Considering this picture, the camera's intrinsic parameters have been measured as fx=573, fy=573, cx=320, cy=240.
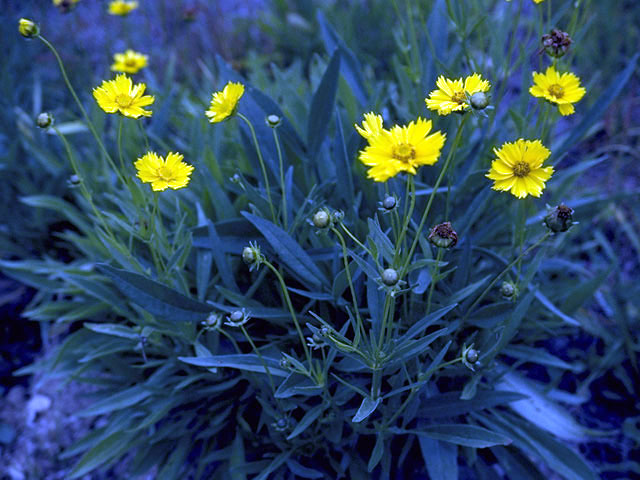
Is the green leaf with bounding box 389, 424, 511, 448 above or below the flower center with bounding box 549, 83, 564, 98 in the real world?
below

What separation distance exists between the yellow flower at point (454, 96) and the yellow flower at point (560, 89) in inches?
7.7

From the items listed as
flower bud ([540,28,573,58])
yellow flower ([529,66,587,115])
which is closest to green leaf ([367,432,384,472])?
yellow flower ([529,66,587,115])

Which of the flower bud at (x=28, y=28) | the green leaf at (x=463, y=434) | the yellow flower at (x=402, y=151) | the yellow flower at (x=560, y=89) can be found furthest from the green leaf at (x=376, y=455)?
the flower bud at (x=28, y=28)

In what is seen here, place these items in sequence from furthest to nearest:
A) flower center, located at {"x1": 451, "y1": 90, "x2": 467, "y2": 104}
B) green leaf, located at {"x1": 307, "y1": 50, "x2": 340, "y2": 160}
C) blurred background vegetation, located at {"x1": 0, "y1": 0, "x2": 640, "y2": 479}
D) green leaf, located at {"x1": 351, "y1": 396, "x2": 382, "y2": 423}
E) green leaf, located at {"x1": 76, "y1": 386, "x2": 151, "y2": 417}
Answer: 1. blurred background vegetation, located at {"x1": 0, "y1": 0, "x2": 640, "y2": 479}
2. green leaf, located at {"x1": 307, "y1": 50, "x2": 340, "y2": 160}
3. green leaf, located at {"x1": 76, "y1": 386, "x2": 151, "y2": 417}
4. green leaf, located at {"x1": 351, "y1": 396, "x2": 382, "y2": 423}
5. flower center, located at {"x1": 451, "y1": 90, "x2": 467, "y2": 104}

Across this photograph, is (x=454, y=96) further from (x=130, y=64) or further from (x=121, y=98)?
(x=130, y=64)

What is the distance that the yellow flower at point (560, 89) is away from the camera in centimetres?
96

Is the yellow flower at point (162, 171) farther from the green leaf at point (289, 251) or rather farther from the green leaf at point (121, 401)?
the green leaf at point (121, 401)

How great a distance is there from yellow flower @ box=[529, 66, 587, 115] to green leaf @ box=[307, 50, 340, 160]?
0.52 m

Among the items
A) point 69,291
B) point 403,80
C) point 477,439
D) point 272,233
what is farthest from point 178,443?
point 403,80

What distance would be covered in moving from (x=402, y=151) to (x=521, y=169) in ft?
0.82

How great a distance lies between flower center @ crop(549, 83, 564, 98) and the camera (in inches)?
38.1

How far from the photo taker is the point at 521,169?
2.78ft

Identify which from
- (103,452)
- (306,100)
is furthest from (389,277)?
(306,100)

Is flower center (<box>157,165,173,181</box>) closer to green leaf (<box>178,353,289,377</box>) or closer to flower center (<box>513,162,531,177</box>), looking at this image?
green leaf (<box>178,353,289,377</box>)
